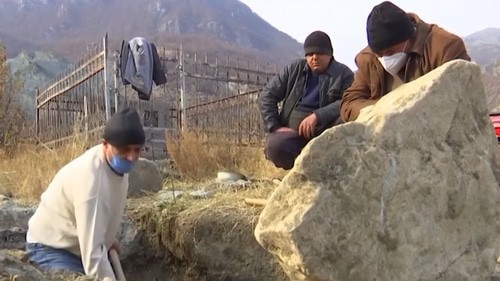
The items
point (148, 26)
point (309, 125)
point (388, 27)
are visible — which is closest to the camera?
point (388, 27)

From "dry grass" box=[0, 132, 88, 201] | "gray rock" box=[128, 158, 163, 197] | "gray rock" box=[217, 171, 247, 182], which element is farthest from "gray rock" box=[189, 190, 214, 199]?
"dry grass" box=[0, 132, 88, 201]

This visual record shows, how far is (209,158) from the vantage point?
705 centimetres

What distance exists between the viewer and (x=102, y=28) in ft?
185

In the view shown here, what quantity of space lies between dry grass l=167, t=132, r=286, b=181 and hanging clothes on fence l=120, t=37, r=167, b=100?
7.03ft

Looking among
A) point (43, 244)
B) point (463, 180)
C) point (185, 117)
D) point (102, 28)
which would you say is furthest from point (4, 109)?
point (102, 28)

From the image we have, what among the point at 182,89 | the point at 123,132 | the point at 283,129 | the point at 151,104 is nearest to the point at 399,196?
the point at 123,132

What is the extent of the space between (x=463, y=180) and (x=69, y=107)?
9307mm

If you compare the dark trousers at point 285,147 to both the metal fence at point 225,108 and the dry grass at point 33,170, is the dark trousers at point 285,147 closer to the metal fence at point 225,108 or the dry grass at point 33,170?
the dry grass at point 33,170

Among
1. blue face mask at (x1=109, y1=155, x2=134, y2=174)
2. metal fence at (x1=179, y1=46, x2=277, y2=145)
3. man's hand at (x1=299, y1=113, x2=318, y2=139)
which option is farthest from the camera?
metal fence at (x1=179, y1=46, x2=277, y2=145)

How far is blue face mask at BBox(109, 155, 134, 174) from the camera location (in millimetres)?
3215

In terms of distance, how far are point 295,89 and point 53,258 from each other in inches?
72.5

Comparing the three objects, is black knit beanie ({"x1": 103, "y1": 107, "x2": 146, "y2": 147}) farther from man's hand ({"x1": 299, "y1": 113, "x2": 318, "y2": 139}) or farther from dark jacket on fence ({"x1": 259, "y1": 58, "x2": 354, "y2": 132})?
dark jacket on fence ({"x1": 259, "y1": 58, "x2": 354, "y2": 132})

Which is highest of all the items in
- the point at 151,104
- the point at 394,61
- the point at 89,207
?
the point at 394,61

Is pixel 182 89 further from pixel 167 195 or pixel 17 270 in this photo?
pixel 17 270
